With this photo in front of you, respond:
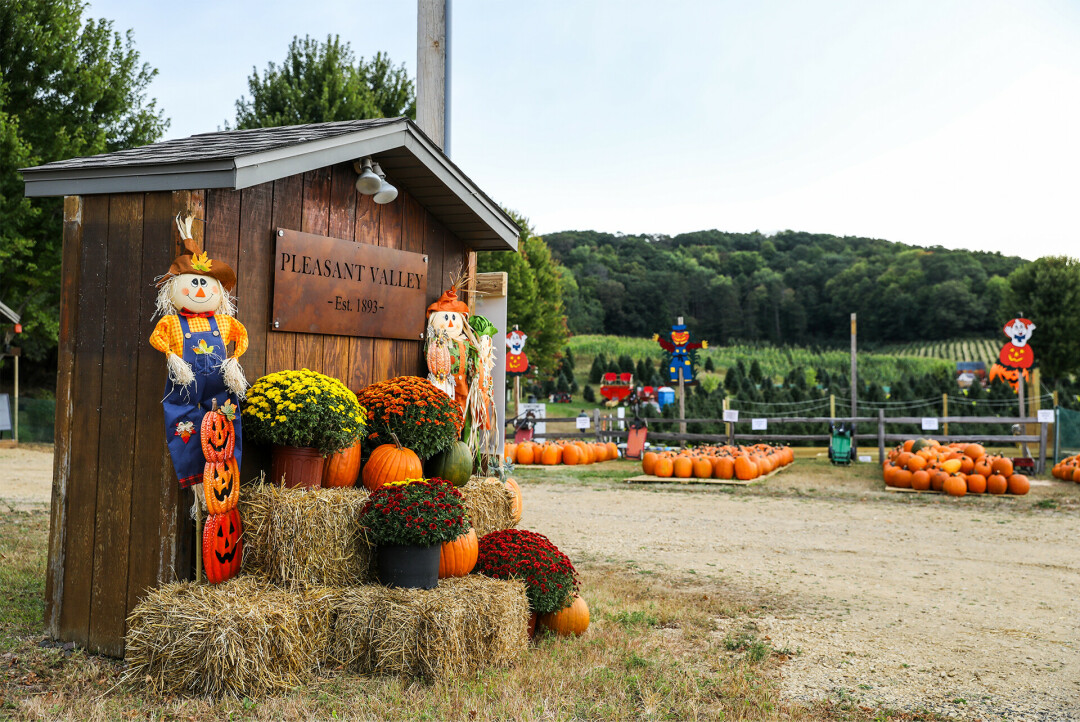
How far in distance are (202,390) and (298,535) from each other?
2.84 feet

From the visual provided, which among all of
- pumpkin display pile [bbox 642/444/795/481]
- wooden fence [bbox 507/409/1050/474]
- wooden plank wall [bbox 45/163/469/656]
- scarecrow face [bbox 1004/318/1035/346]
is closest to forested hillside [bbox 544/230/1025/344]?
wooden fence [bbox 507/409/1050/474]

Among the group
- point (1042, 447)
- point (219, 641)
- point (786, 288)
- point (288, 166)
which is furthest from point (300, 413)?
point (786, 288)

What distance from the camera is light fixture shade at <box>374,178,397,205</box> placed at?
500 centimetres

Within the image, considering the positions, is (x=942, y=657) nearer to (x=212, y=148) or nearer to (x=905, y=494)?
(x=212, y=148)

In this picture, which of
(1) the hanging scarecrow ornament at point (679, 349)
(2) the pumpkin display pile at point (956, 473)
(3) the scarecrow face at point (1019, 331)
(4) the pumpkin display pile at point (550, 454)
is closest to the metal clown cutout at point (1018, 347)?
(3) the scarecrow face at point (1019, 331)

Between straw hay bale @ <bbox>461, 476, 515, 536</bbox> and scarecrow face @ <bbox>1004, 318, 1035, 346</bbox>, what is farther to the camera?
scarecrow face @ <bbox>1004, 318, 1035, 346</bbox>

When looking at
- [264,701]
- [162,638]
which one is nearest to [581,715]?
[264,701]

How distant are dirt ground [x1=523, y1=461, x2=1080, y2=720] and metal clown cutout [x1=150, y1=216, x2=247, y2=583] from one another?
115 inches

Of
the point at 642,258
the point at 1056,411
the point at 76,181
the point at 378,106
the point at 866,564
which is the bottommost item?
the point at 866,564

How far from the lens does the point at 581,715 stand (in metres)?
3.49

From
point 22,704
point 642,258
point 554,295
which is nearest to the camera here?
point 22,704

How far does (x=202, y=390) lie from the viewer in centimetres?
400

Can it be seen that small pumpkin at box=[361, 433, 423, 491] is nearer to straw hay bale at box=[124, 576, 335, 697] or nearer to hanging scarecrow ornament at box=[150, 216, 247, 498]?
hanging scarecrow ornament at box=[150, 216, 247, 498]

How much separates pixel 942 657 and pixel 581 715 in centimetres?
233
